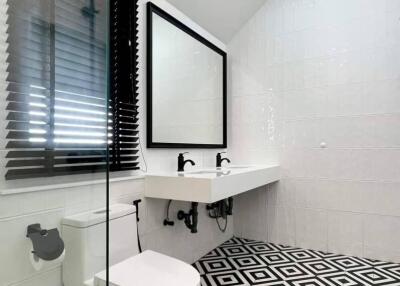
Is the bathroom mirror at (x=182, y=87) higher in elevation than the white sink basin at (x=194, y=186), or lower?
higher

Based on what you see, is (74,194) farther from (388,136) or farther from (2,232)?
(388,136)

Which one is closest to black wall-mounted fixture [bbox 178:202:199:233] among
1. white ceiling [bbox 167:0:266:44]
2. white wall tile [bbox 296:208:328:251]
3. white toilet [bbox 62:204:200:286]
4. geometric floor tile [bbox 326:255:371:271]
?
white toilet [bbox 62:204:200:286]

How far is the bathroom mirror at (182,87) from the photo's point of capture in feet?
6.97

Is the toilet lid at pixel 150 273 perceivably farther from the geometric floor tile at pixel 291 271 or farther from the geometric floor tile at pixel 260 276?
the geometric floor tile at pixel 291 271

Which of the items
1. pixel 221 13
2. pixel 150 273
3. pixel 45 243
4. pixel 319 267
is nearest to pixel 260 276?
pixel 319 267

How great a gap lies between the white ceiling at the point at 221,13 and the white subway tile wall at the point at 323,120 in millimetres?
103

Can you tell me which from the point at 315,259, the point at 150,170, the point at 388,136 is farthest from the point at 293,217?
the point at 150,170

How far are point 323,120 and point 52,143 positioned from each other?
234cm

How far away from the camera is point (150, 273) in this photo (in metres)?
1.35

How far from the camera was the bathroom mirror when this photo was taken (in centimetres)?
212

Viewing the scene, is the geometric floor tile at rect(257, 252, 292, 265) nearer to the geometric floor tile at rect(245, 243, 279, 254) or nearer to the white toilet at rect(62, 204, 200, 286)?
the geometric floor tile at rect(245, 243, 279, 254)

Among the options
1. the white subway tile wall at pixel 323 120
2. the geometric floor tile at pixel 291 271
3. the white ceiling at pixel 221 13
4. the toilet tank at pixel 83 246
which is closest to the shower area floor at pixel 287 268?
the geometric floor tile at pixel 291 271

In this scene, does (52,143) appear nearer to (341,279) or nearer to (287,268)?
(287,268)

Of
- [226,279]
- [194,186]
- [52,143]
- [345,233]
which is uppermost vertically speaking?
[52,143]
